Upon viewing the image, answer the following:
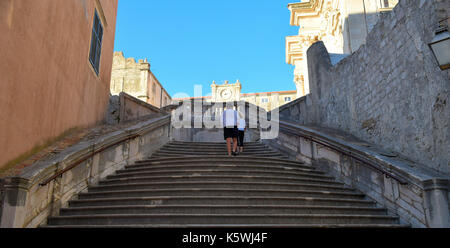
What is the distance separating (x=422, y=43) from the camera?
5.87m

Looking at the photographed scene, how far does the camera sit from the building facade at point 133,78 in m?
27.0

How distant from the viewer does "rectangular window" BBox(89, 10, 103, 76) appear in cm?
958

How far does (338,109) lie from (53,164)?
7.59 metres

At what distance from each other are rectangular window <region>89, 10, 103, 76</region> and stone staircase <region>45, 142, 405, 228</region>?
3905 mm

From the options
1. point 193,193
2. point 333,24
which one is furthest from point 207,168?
point 333,24

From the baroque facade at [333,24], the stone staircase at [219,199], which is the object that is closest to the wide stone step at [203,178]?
the stone staircase at [219,199]

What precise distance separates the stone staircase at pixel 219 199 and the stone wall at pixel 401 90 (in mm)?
1383

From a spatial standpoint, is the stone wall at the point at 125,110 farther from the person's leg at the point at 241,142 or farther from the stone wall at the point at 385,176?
the stone wall at the point at 385,176

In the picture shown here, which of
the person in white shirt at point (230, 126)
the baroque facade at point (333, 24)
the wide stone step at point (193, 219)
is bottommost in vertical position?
the wide stone step at point (193, 219)

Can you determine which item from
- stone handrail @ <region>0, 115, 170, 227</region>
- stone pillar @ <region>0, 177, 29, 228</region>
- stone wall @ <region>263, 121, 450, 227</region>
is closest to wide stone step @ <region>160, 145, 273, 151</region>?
stone handrail @ <region>0, 115, 170, 227</region>

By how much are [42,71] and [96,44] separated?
14.0 feet
